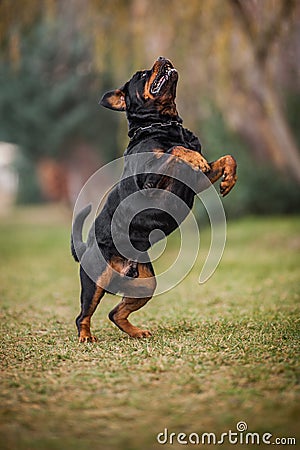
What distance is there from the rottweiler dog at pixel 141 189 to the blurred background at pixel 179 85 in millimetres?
4705

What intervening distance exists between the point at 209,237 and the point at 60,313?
647 cm

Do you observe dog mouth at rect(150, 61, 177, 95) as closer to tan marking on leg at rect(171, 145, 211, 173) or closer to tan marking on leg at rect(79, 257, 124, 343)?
tan marking on leg at rect(171, 145, 211, 173)

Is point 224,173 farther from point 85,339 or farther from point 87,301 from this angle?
point 85,339

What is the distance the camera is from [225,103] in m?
11.1

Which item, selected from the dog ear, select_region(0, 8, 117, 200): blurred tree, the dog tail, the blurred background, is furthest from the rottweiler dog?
select_region(0, 8, 117, 200): blurred tree

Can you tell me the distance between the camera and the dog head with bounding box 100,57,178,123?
3406mm

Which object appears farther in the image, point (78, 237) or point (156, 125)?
point (78, 237)

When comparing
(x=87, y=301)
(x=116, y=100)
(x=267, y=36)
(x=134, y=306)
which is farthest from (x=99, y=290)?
(x=267, y=36)

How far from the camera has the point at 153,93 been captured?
3.42 meters

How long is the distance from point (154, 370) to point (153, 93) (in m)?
1.52

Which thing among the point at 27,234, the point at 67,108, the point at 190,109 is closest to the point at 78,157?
the point at 67,108

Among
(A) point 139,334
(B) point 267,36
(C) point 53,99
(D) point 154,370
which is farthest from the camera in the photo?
(C) point 53,99

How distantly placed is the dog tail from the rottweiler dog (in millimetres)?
100

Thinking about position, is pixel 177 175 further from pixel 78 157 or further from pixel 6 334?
pixel 78 157
